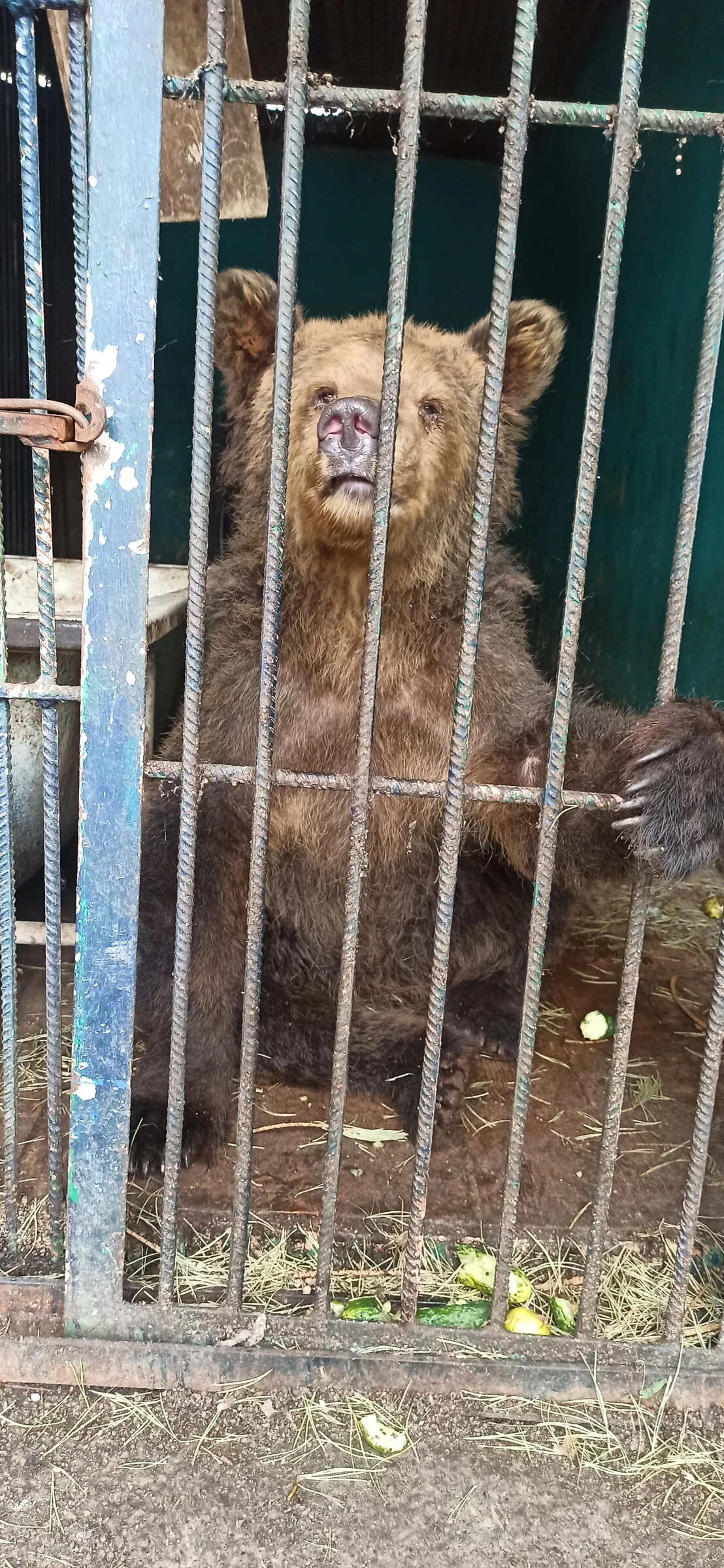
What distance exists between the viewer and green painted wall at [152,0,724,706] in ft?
16.4

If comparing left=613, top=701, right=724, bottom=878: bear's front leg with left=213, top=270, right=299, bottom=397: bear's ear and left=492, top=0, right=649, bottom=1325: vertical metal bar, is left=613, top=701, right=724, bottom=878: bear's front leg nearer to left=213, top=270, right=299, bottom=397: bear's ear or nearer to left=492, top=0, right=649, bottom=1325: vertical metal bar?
→ left=492, top=0, right=649, bottom=1325: vertical metal bar

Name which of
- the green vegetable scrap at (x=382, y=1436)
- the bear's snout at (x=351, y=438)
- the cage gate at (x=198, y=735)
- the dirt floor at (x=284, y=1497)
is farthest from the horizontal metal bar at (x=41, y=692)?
the green vegetable scrap at (x=382, y=1436)

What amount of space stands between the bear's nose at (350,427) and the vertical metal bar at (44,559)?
2.11 ft

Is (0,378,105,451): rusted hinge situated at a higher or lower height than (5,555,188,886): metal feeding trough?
higher

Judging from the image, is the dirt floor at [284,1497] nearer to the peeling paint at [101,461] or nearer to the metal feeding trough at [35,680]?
the peeling paint at [101,461]

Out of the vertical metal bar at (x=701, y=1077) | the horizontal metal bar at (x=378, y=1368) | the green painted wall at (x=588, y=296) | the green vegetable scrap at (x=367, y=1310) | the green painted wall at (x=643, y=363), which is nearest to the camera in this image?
the vertical metal bar at (x=701, y=1077)

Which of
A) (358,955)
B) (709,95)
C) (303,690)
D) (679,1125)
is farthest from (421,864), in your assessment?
(709,95)

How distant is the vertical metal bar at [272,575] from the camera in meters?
1.76

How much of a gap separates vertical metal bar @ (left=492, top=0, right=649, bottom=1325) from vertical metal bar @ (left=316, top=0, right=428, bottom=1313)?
0.32m

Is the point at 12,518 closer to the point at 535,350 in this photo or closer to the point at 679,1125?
the point at 535,350

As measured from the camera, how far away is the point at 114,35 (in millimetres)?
1747

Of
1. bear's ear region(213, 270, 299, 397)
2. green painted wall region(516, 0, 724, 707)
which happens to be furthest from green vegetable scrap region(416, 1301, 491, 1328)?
green painted wall region(516, 0, 724, 707)

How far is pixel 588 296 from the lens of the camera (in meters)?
7.94

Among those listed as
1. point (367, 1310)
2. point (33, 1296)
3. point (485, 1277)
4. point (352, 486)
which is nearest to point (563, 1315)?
point (485, 1277)
